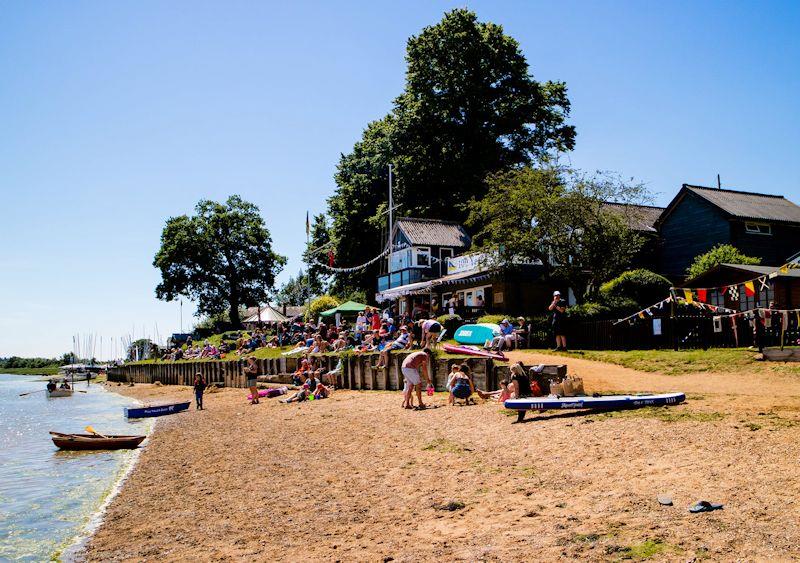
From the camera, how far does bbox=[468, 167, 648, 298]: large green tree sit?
32.0 meters

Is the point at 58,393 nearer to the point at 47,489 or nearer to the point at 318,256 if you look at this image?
the point at 318,256

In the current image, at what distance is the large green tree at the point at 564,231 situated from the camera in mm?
32031

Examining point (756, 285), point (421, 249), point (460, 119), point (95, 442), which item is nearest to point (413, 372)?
point (95, 442)

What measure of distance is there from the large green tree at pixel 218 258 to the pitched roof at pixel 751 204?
51.3 metres

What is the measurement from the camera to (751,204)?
137 feet

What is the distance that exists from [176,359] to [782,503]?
58.2m

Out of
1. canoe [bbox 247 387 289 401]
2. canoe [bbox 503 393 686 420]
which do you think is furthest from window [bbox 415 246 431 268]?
canoe [bbox 503 393 686 420]

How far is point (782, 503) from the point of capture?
6945mm

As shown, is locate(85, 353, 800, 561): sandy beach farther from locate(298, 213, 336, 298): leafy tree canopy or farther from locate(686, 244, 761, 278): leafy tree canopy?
locate(298, 213, 336, 298): leafy tree canopy

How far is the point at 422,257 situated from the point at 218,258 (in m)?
37.5

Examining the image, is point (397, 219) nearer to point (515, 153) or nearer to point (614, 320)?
point (515, 153)

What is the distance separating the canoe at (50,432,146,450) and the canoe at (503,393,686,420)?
1255 cm

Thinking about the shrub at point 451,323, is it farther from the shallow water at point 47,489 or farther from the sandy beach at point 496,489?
the shallow water at point 47,489

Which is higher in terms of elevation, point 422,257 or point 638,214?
point 638,214
